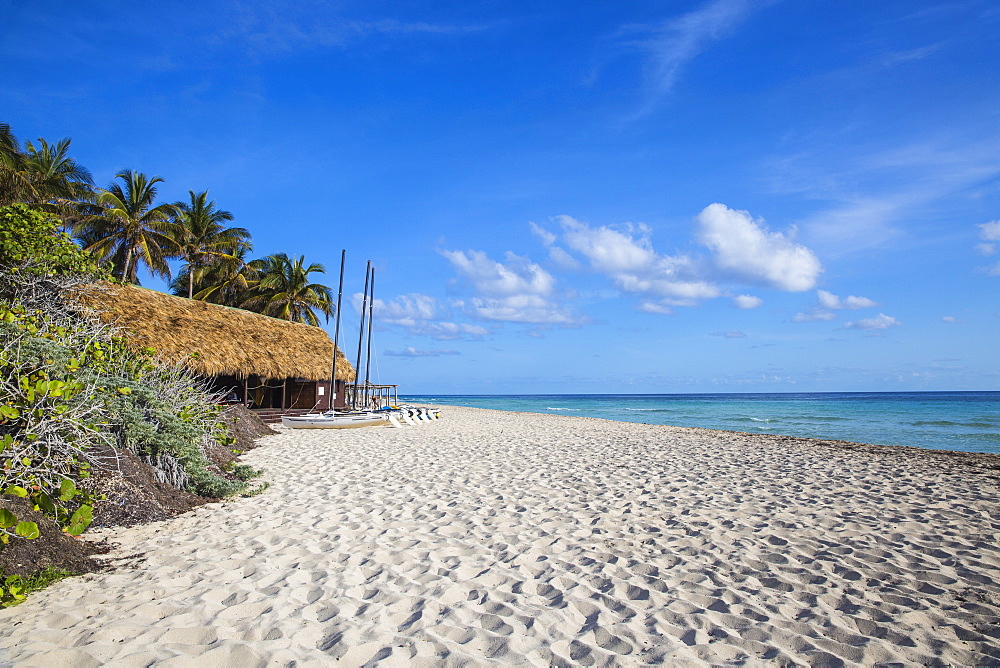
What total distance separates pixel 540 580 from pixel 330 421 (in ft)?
41.6

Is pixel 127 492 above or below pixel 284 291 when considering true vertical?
below

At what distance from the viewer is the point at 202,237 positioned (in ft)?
83.0

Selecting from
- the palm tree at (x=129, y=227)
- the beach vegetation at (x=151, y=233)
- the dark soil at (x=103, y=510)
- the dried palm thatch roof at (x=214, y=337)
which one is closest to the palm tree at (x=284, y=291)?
the beach vegetation at (x=151, y=233)

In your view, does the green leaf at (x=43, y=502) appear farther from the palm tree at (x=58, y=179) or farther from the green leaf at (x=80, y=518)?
the palm tree at (x=58, y=179)

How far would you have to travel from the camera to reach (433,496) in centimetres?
632

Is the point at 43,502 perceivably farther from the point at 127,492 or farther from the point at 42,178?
the point at 42,178

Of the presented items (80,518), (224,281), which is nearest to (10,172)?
(224,281)

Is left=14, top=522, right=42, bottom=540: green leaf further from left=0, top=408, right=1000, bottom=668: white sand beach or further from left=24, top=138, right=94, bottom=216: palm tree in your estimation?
left=24, top=138, right=94, bottom=216: palm tree

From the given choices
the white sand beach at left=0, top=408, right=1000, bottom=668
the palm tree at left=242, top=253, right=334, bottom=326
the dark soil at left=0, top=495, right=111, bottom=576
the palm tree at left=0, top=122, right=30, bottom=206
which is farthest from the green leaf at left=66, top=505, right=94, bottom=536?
the palm tree at left=242, top=253, right=334, bottom=326

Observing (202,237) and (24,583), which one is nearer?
(24,583)

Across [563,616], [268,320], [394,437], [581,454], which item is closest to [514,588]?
[563,616]

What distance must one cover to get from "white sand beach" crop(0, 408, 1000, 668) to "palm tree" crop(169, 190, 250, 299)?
21.9 m

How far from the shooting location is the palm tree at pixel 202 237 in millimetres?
24484

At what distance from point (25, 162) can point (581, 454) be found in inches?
762
